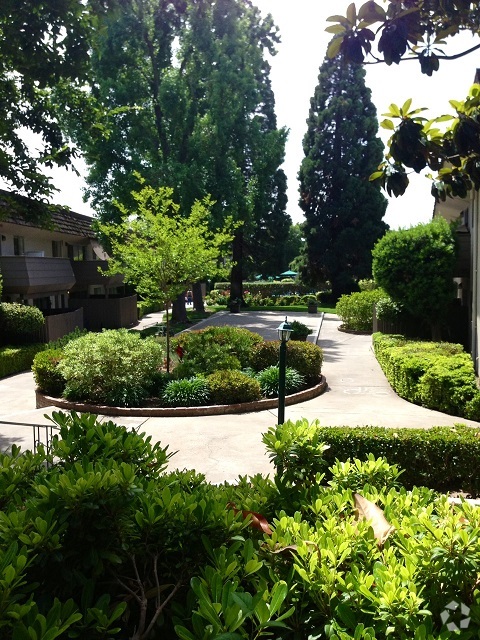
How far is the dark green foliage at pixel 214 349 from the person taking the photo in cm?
1609

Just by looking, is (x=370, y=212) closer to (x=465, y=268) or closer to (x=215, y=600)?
(x=465, y=268)

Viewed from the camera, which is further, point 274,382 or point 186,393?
point 274,382

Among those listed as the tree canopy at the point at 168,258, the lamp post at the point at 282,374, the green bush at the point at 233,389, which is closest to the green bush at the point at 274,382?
the green bush at the point at 233,389

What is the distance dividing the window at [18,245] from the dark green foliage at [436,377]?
18785 millimetres

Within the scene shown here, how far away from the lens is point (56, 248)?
108ft

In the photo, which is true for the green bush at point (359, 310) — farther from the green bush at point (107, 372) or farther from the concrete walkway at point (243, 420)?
the green bush at point (107, 372)

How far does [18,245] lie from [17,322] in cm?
705

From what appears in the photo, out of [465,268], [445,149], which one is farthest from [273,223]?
[445,149]

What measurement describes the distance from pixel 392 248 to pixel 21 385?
12665mm

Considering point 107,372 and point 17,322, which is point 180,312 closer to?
point 17,322

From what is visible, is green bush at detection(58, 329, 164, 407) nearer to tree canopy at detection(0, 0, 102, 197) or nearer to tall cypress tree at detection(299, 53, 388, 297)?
tree canopy at detection(0, 0, 102, 197)

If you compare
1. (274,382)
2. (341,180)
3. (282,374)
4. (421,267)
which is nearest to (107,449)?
(282,374)

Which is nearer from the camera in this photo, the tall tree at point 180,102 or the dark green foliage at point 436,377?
the dark green foliage at point 436,377

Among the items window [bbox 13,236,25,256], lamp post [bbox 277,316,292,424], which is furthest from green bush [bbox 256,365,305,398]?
window [bbox 13,236,25,256]
